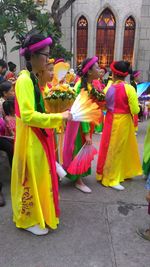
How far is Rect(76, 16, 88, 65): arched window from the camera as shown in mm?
12180

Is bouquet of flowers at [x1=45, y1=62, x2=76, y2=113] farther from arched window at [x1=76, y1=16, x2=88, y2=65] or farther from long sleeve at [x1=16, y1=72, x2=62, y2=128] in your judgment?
arched window at [x1=76, y1=16, x2=88, y2=65]

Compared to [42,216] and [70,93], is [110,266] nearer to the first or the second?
[42,216]

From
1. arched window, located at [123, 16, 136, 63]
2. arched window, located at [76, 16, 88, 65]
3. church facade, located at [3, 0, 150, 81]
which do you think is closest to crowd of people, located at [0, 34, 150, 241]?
church facade, located at [3, 0, 150, 81]

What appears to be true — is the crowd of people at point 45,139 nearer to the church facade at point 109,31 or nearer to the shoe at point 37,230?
the shoe at point 37,230

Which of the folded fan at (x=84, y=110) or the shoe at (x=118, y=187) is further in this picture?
the shoe at (x=118, y=187)

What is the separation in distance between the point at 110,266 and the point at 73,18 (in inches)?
448

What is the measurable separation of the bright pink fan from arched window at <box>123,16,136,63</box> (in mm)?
10244

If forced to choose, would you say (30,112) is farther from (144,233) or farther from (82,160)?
(144,233)

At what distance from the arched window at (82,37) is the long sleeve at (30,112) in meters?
10.8

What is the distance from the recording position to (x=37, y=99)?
2418 mm

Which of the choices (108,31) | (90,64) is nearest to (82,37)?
(108,31)

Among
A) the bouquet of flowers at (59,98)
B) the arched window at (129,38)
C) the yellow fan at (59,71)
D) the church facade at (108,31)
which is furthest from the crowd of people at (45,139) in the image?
the arched window at (129,38)

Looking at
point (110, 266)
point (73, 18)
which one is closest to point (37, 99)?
point (110, 266)

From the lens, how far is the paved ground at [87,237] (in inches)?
95.8
